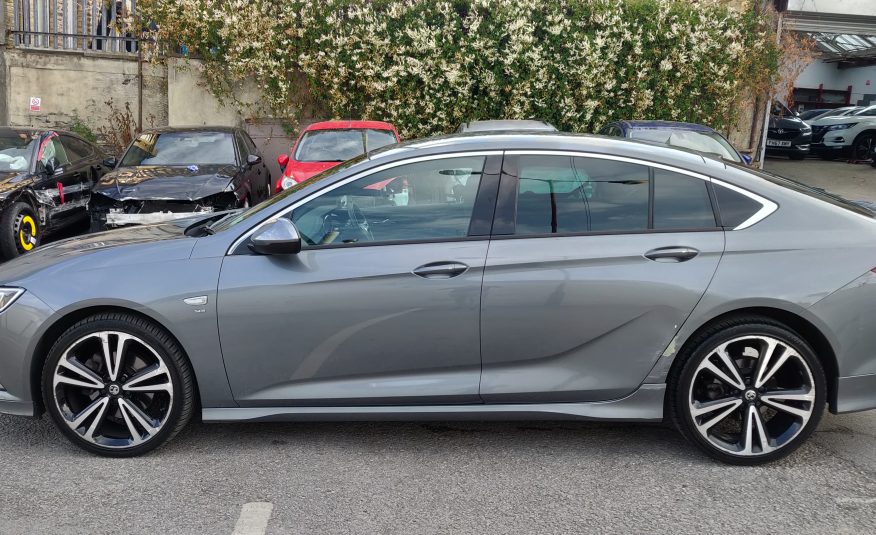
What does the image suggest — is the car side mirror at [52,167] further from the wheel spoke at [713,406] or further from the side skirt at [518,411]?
the wheel spoke at [713,406]

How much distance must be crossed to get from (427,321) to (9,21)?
52.3ft

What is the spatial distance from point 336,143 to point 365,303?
6952mm

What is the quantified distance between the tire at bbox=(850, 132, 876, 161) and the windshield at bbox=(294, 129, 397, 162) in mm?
14560

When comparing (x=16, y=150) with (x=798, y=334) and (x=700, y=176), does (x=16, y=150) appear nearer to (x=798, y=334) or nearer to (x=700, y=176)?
(x=700, y=176)

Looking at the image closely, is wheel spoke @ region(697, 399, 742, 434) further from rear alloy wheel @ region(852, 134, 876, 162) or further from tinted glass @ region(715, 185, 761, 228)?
rear alloy wheel @ region(852, 134, 876, 162)

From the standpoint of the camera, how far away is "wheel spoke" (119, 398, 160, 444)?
400cm

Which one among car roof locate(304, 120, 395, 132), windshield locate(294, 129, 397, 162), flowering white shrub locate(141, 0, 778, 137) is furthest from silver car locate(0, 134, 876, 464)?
flowering white shrub locate(141, 0, 778, 137)

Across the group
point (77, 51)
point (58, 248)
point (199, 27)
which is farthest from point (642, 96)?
point (58, 248)

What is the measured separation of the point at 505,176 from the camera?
13.1 feet

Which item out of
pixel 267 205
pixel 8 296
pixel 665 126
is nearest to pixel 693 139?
pixel 665 126

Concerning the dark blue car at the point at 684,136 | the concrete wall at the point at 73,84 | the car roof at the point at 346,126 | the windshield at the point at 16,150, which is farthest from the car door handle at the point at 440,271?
the concrete wall at the point at 73,84

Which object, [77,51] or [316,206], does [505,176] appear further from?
[77,51]

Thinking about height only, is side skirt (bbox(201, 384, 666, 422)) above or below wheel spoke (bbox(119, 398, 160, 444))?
above

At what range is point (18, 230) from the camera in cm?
873
